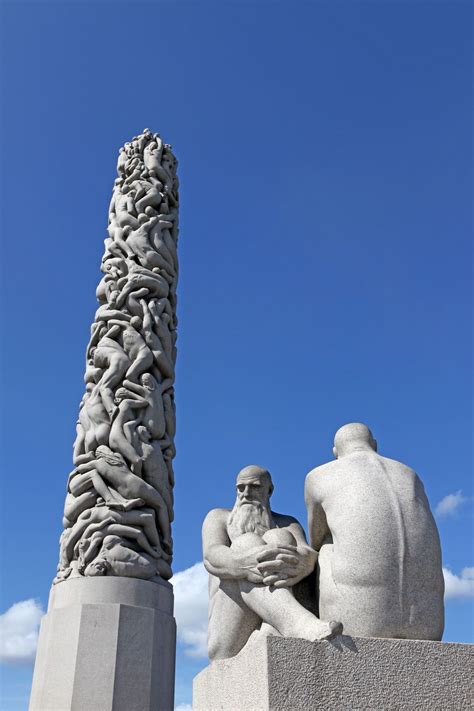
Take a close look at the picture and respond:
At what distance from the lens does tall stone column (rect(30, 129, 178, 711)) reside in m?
7.19

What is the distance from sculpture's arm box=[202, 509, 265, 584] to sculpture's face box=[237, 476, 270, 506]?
18 cm

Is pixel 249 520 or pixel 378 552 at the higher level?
pixel 249 520

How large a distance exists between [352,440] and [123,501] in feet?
15.5

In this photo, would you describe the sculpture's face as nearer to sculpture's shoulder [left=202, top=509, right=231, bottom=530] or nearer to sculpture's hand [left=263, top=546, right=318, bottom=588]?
sculpture's shoulder [left=202, top=509, right=231, bottom=530]

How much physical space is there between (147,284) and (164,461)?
107 inches

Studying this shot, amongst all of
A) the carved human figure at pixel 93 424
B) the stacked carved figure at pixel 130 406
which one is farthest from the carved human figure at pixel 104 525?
the carved human figure at pixel 93 424

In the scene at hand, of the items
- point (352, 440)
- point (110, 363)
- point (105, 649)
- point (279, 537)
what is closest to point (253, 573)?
point (279, 537)

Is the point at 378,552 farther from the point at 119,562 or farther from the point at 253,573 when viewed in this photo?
the point at 119,562

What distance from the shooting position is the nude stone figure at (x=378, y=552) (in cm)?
346

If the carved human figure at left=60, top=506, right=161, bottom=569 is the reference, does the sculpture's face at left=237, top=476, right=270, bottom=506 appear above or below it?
below

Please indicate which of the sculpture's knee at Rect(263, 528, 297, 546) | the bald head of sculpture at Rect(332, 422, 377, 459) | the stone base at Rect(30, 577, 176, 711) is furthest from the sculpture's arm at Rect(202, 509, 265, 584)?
the stone base at Rect(30, 577, 176, 711)

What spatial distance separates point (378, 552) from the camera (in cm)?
351

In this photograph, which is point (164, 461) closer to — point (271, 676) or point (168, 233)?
point (168, 233)

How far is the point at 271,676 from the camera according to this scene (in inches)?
125
